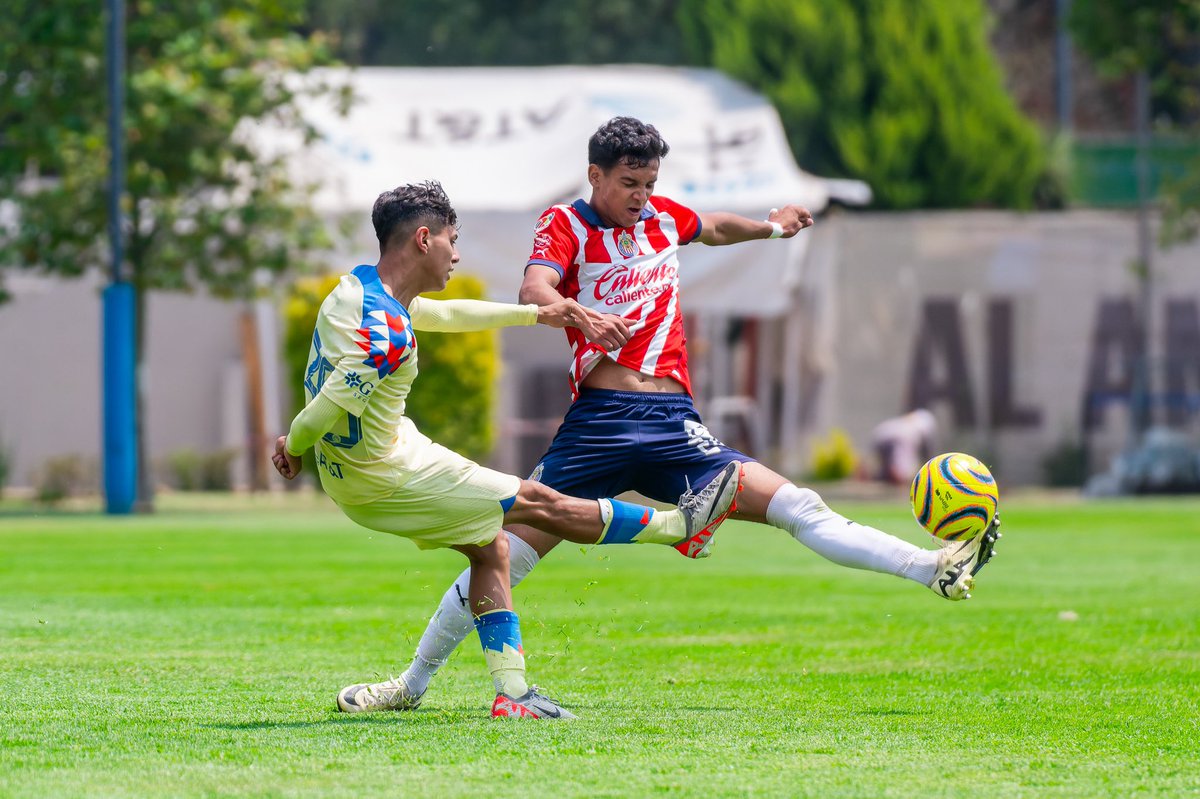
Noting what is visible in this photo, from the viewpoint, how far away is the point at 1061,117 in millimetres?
36094

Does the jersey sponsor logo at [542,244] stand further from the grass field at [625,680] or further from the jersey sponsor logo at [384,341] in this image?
the grass field at [625,680]

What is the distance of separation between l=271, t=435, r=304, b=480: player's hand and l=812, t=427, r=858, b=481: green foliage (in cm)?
1989

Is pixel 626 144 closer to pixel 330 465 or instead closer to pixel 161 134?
pixel 330 465

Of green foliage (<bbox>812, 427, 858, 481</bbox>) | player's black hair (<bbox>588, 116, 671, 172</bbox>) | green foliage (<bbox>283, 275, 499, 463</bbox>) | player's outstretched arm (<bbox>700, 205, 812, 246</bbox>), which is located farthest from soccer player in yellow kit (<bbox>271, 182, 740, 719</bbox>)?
green foliage (<bbox>812, 427, 858, 481</bbox>)

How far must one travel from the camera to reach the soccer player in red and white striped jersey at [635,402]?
22.6 feet

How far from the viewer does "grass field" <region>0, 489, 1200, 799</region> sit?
528 cm

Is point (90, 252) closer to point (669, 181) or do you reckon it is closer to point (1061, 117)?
point (669, 181)

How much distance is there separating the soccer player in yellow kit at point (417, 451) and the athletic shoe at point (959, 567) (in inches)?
33.1

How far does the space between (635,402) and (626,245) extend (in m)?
0.57

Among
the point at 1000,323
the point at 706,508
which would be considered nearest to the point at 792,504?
the point at 706,508

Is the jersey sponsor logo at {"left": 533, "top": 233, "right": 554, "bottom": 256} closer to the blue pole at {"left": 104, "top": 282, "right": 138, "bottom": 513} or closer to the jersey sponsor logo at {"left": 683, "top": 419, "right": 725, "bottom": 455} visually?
the jersey sponsor logo at {"left": 683, "top": 419, "right": 725, "bottom": 455}

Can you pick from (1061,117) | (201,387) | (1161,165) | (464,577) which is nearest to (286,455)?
(464,577)

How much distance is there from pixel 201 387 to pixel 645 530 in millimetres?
21033

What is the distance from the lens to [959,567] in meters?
6.75
